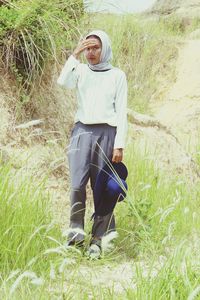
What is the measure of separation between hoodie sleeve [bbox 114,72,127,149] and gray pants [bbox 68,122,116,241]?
10cm

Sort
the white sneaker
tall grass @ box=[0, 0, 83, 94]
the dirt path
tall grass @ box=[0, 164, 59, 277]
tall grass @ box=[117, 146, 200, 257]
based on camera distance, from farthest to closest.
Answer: the dirt path, tall grass @ box=[0, 0, 83, 94], tall grass @ box=[117, 146, 200, 257], the white sneaker, tall grass @ box=[0, 164, 59, 277]

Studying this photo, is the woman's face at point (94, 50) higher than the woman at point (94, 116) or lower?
higher

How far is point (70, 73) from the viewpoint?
4578 mm

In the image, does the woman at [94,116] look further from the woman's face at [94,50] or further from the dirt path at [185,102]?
the dirt path at [185,102]

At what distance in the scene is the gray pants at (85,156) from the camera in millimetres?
4512

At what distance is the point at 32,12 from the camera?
19.6ft

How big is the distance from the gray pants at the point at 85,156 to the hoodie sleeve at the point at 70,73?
1.04 feet

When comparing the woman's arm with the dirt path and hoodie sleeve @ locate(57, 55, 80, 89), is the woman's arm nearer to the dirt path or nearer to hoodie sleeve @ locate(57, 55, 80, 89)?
hoodie sleeve @ locate(57, 55, 80, 89)

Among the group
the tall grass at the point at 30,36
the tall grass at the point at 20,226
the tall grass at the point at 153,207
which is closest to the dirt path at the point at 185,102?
the tall grass at the point at 153,207

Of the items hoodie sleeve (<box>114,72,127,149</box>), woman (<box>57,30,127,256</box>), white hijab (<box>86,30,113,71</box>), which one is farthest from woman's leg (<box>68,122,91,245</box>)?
white hijab (<box>86,30,113,71</box>)

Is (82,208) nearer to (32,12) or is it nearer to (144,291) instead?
(144,291)

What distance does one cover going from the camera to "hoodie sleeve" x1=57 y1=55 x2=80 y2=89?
4566 millimetres

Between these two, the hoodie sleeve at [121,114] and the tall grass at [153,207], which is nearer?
the hoodie sleeve at [121,114]

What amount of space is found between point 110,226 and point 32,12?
7.72ft
